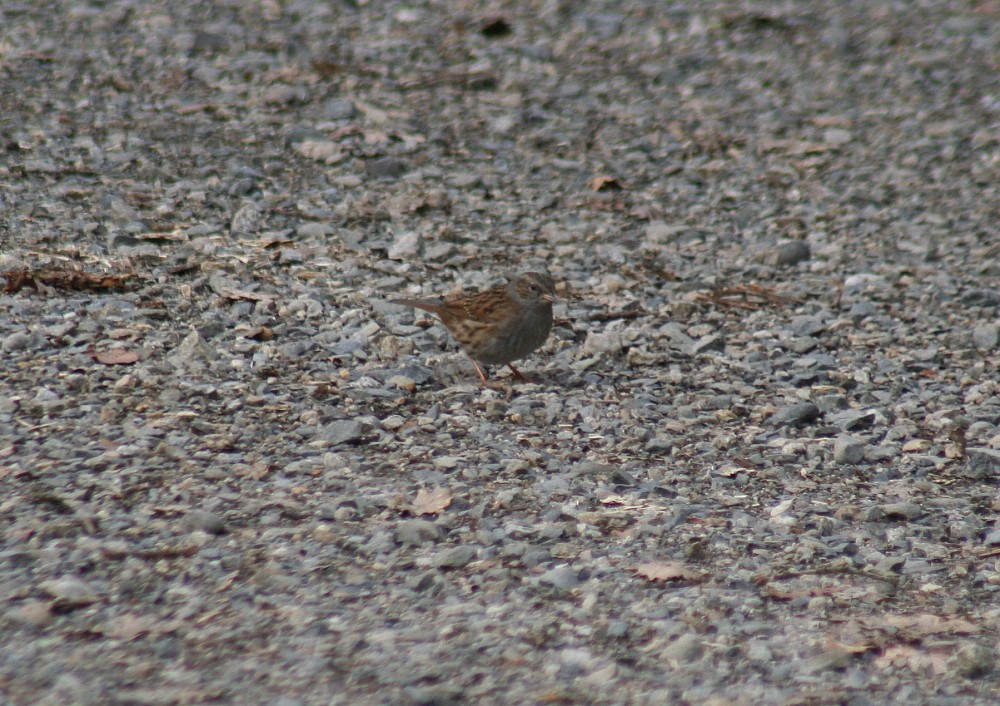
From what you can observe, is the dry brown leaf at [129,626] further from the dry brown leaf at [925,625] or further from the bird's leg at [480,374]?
the bird's leg at [480,374]

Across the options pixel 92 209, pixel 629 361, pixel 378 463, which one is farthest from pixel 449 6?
pixel 378 463

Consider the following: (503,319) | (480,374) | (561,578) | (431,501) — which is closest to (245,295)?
(480,374)

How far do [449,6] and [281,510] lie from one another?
368 inches

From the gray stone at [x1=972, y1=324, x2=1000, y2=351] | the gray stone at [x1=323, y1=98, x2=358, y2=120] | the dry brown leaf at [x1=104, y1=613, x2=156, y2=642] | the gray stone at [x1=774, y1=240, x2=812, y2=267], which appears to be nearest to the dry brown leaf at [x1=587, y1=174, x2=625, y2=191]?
the gray stone at [x1=774, y1=240, x2=812, y2=267]

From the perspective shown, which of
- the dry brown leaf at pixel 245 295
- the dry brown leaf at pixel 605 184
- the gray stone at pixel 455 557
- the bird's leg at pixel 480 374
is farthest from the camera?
the dry brown leaf at pixel 605 184

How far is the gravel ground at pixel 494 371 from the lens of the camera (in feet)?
14.9

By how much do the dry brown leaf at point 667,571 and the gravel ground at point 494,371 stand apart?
0.08 feet

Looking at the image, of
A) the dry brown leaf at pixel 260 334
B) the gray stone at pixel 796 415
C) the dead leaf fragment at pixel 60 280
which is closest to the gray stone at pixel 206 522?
the dry brown leaf at pixel 260 334

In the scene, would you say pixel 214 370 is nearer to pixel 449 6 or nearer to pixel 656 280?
pixel 656 280

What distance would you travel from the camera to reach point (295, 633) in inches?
177

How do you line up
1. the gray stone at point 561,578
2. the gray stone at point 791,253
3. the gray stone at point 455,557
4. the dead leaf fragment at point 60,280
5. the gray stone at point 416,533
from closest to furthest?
the gray stone at point 561,578 → the gray stone at point 455,557 → the gray stone at point 416,533 → the dead leaf fragment at point 60,280 → the gray stone at point 791,253

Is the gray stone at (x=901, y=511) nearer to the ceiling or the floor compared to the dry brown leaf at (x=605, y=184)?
nearer to the floor

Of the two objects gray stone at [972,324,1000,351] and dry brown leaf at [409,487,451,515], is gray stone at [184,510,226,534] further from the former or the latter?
gray stone at [972,324,1000,351]

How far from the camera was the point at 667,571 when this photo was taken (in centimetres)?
504
